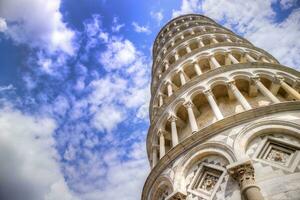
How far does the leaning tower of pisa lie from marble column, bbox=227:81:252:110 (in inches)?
1.6

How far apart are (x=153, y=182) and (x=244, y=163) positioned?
4.34 m

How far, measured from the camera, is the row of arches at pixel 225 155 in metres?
9.09

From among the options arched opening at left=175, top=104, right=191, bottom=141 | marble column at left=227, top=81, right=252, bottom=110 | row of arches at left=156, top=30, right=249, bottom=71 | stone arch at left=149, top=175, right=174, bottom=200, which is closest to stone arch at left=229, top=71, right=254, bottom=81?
marble column at left=227, top=81, right=252, bottom=110

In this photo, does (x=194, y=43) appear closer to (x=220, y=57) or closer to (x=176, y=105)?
(x=220, y=57)

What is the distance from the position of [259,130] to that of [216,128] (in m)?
1.53

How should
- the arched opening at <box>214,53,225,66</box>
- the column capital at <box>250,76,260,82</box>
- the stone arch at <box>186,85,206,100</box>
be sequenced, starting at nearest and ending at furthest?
the column capital at <box>250,76,260,82</box>, the stone arch at <box>186,85,206,100</box>, the arched opening at <box>214,53,225,66</box>

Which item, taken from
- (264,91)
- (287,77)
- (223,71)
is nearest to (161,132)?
(223,71)

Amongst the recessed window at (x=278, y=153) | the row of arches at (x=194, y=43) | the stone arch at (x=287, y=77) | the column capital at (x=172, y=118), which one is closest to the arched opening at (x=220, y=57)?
the row of arches at (x=194, y=43)

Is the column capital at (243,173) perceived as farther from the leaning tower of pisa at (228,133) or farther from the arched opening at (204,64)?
the arched opening at (204,64)

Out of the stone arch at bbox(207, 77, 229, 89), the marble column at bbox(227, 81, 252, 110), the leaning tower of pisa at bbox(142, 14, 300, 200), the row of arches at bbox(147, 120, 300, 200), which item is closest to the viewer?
the leaning tower of pisa at bbox(142, 14, 300, 200)

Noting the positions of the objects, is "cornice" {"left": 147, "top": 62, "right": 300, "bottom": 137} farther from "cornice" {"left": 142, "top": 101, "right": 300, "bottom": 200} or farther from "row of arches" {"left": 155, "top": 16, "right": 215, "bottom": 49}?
"row of arches" {"left": 155, "top": 16, "right": 215, "bottom": 49}

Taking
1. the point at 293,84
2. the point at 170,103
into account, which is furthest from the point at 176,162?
the point at 293,84

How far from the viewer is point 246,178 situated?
8188 mm

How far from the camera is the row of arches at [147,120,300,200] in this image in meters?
9.09
